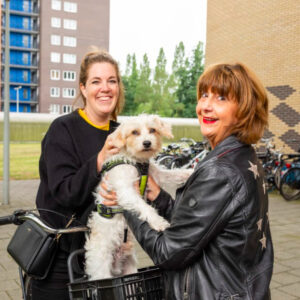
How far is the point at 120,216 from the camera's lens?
2502 mm

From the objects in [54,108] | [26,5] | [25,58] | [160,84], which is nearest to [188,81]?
[160,84]

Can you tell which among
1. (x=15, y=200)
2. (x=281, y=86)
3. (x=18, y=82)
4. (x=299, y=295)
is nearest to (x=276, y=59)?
(x=281, y=86)

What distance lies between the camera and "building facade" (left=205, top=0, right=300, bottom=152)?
13695 mm

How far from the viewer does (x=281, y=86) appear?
14.1 metres

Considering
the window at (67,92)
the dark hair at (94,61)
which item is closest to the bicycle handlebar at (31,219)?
the dark hair at (94,61)

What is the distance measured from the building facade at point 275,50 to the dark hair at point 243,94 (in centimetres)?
1135

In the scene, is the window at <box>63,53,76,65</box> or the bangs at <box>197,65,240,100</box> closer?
the bangs at <box>197,65,240,100</box>

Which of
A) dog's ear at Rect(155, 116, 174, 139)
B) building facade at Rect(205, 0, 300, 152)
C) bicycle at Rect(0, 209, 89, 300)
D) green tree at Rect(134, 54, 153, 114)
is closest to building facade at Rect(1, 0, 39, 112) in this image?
green tree at Rect(134, 54, 153, 114)

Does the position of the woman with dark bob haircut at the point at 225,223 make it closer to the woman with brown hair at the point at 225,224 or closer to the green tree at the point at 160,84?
the woman with brown hair at the point at 225,224

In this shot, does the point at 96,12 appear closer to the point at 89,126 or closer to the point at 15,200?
the point at 15,200

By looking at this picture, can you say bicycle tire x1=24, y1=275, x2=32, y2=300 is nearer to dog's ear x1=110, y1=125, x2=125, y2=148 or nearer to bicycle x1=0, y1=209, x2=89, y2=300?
bicycle x1=0, y1=209, x2=89, y2=300

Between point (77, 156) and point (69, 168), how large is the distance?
118 mm

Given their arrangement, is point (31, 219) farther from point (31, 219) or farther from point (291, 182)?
point (291, 182)

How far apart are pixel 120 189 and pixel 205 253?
98cm
